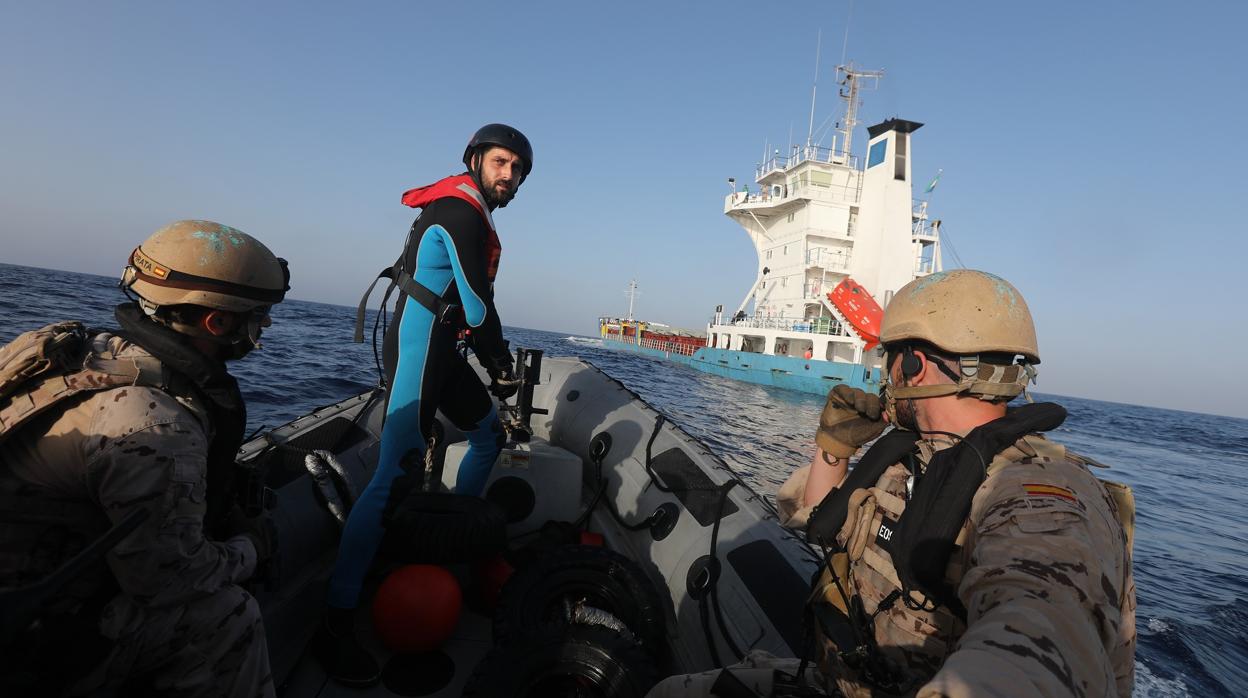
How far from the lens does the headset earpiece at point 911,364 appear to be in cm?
158

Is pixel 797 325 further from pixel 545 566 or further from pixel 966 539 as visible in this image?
pixel 966 539

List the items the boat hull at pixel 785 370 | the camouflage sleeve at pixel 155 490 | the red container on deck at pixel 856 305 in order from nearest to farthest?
1. the camouflage sleeve at pixel 155 490
2. the red container on deck at pixel 856 305
3. the boat hull at pixel 785 370

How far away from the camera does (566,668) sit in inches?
88.5

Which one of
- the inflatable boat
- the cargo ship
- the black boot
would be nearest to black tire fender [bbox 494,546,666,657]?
the inflatable boat

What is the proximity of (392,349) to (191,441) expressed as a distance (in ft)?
4.62

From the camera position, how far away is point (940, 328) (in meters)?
1.52

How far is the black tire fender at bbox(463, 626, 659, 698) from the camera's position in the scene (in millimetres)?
2191

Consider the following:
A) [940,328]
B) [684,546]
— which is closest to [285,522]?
[684,546]

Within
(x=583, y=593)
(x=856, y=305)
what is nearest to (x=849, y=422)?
(x=583, y=593)

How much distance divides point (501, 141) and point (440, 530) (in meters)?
2.05

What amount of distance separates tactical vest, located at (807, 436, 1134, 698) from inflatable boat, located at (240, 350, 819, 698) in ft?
2.58

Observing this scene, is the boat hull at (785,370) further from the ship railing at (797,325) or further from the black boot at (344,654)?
the black boot at (344,654)

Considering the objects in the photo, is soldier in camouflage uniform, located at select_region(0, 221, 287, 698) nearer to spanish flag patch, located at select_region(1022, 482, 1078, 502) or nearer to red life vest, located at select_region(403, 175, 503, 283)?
red life vest, located at select_region(403, 175, 503, 283)

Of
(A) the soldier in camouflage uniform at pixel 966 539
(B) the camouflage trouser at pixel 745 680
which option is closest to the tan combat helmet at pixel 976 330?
(A) the soldier in camouflage uniform at pixel 966 539
